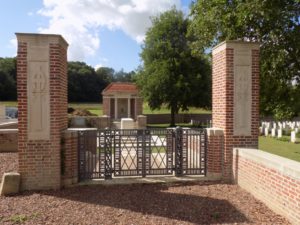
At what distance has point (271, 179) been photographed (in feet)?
17.6

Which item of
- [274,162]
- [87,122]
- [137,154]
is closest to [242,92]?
[274,162]

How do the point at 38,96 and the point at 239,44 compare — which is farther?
the point at 239,44

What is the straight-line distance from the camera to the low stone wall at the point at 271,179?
464cm

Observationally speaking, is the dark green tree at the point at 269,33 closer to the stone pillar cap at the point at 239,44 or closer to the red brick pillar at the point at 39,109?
the stone pillar cap at the point at 239,44

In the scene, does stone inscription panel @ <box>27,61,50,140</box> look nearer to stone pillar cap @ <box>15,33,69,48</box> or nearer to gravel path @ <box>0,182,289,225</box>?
stone pillar cap @ <box>15,33,69,48</box>

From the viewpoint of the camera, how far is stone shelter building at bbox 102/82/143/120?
33.3 meters

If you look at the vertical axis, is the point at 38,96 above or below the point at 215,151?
above

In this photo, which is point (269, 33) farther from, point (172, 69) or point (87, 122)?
point (172, 69)

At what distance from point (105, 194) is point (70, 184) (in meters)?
1.03

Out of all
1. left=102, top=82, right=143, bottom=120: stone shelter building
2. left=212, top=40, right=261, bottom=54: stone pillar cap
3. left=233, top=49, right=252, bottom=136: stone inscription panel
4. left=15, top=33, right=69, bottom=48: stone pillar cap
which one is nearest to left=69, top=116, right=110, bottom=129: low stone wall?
left=102, top=82, right=143, bottom=120: stone shelter building

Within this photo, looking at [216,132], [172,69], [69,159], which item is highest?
[172,69]

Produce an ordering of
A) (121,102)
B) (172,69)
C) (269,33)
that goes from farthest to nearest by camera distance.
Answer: (121,102) → (172,69) → (269,33)

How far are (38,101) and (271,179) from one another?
4.77m

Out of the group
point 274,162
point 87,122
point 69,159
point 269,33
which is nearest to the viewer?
point 274,162
